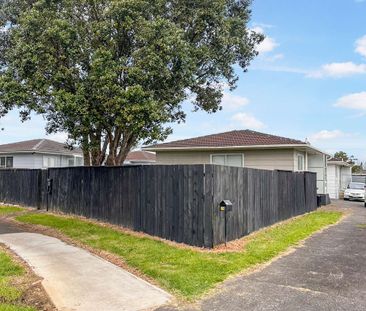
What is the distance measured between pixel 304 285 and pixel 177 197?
14.0ft

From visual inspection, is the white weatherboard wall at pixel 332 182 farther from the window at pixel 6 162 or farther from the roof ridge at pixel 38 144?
the window at pixel 6 162

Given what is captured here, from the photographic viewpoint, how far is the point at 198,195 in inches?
387

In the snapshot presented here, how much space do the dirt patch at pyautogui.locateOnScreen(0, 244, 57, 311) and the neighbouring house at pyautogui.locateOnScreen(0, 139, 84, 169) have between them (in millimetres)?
21617

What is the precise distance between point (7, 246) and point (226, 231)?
17.8ft

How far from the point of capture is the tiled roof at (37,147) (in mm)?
28953

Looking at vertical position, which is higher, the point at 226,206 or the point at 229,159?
the point at 229,159

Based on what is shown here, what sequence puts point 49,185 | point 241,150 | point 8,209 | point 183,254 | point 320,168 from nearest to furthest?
point 183,254, point 49,185, point 8,209, point 241,150, point 320,168

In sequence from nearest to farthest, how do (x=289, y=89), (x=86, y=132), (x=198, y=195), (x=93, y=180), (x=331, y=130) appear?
(x=198, y=195) → (x=86, y=132) → (x=93, y=180) → (x=289, y=89) → (x=331, y=130)

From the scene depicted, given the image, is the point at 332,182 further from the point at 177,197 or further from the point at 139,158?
the point at 177,197

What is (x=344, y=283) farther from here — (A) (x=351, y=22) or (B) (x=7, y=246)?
(A) (x=351, y=22)

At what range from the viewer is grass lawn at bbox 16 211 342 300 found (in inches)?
281

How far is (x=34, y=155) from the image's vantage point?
28.8 m

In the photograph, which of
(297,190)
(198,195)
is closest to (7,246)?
(198,195)

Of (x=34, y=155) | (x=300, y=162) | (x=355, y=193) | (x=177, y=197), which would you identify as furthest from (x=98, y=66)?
(x=355, y=193)
